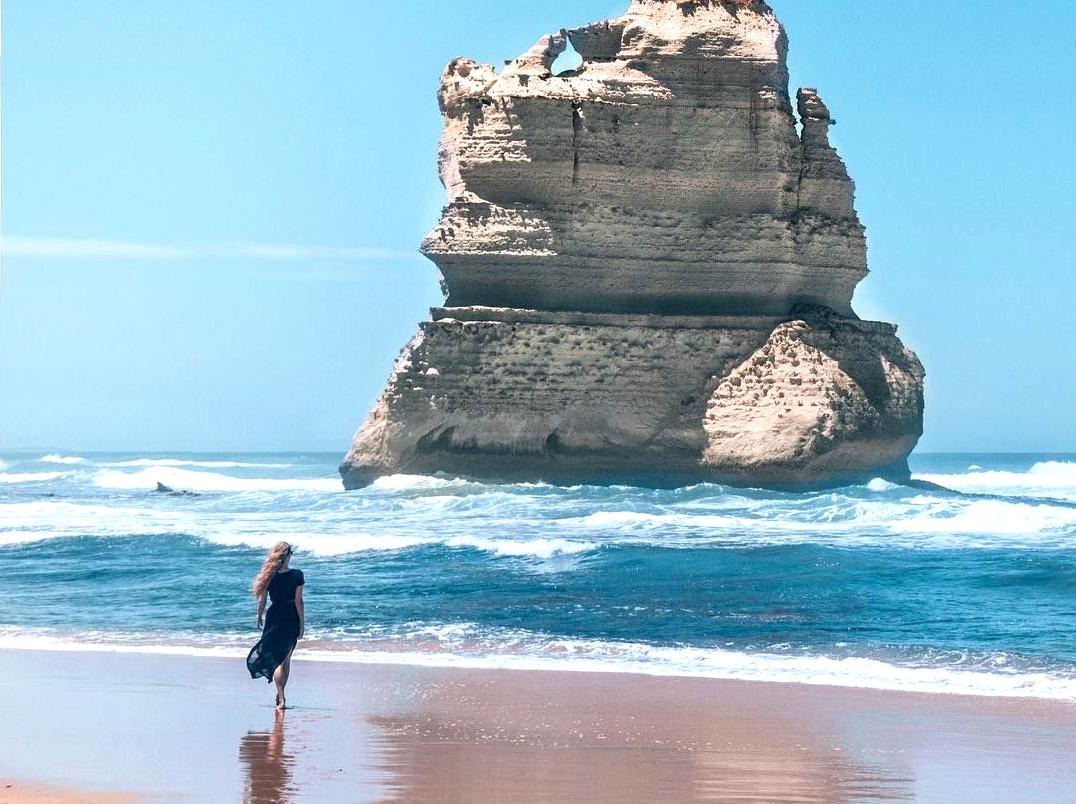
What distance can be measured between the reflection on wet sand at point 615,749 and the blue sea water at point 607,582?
4.47 feet

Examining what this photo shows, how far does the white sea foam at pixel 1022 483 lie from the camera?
40.2 metres

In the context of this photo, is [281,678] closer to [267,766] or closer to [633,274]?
[267,766]

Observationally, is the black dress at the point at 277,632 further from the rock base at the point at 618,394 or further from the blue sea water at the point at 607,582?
the rock base at the point at 618,394

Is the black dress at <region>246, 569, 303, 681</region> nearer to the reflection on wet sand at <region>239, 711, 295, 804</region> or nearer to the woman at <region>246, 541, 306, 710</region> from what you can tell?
the woman at <region>246, 541, 306, 710</region>

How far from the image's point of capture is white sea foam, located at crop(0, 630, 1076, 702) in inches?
430

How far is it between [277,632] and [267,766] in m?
1.95

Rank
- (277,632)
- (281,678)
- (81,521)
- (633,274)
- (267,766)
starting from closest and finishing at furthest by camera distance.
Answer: (267,766)
(281,678)
(277,632)
(81,521)
(633,274)

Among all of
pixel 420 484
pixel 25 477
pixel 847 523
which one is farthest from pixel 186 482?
pixel 847 523

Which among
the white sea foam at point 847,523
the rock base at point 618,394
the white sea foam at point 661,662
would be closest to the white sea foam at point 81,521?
the rock base at point 618,394

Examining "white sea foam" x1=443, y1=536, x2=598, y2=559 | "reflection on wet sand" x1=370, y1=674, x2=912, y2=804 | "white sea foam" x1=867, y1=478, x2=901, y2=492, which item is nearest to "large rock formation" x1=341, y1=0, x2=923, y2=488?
"white sea foam" x1=867, y1=478, x2=901, y2=492

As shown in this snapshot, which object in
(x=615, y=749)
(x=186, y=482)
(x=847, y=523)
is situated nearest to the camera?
(x=615, y=749)

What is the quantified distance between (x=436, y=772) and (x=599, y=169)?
70.2ft

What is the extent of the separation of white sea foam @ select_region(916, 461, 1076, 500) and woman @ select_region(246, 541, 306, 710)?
1142 inches

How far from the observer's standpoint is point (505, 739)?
8.87 metres
